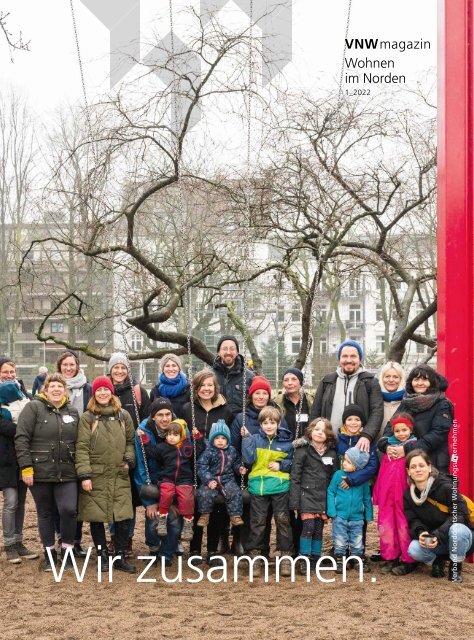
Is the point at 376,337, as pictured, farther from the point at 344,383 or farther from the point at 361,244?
the point at 344,383

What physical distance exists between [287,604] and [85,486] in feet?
4.41

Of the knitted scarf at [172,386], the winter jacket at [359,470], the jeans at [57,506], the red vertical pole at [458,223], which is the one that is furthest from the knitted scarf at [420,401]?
the jeans at [57,506]

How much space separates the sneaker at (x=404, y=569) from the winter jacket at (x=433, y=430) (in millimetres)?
572

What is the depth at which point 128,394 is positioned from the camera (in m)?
5.34

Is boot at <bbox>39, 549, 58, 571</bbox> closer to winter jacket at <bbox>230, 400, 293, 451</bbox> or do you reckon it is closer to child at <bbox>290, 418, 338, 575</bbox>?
winter jacket at <bbox>230, 400, 293, 451</bbox>

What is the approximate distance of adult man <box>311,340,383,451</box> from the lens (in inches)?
198

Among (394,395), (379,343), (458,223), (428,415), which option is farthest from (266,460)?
(379,343)

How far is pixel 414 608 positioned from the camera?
4.11 metres

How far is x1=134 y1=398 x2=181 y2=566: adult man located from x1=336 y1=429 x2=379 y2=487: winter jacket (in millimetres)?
1020

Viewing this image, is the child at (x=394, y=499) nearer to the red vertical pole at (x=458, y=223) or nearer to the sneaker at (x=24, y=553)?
the red vertical pole at (x=458, y=223)

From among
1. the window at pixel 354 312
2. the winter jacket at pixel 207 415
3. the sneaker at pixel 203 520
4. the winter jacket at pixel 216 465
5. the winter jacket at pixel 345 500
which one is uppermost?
the window at pixel 354 312

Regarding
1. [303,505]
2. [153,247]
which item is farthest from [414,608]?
[153,247]

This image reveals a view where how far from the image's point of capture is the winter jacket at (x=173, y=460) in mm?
4918

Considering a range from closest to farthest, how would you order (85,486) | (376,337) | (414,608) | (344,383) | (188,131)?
(414,608)
(85,486)
(344,383)
(188,131)
(376,337)
